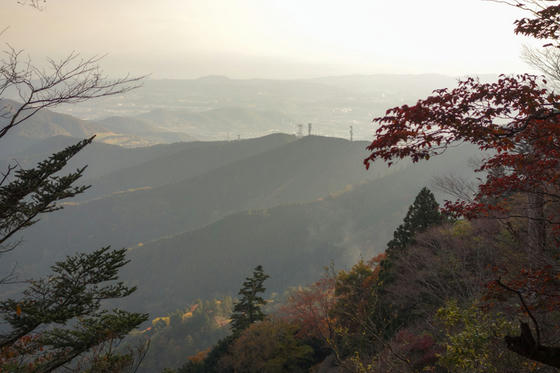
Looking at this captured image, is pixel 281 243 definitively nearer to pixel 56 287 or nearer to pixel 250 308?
pixel 250 308

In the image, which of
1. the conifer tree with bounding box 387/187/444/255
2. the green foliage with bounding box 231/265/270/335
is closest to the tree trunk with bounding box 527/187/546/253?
the conifer tree with bounding box 387/187/444/255

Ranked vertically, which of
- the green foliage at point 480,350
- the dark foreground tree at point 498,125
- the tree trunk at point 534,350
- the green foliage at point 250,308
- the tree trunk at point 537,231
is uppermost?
the dark foreground tree at point 498,125

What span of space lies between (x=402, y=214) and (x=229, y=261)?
64.4 m

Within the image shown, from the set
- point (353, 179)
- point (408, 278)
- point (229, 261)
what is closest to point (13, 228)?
point (408, 278)

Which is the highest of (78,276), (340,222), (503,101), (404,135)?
(503,101)

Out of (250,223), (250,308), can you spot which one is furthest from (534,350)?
(250,223)

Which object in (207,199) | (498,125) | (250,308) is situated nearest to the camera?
(498,125)

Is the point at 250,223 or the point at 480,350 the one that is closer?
the point at 480,350

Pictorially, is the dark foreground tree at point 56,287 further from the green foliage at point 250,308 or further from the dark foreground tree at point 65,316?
the green foliage at point 250,308

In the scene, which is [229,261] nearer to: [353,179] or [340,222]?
[340,222]

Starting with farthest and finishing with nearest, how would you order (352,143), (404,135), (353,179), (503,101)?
(352,143) → (353,179) → (503,101) → (404,135)

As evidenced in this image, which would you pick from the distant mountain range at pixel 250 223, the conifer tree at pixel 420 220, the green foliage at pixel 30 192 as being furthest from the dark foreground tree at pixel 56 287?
the distant mountain range at pixel 250 223

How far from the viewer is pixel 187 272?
119m

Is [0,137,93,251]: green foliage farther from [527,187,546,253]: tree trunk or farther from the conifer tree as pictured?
the conifer tree
